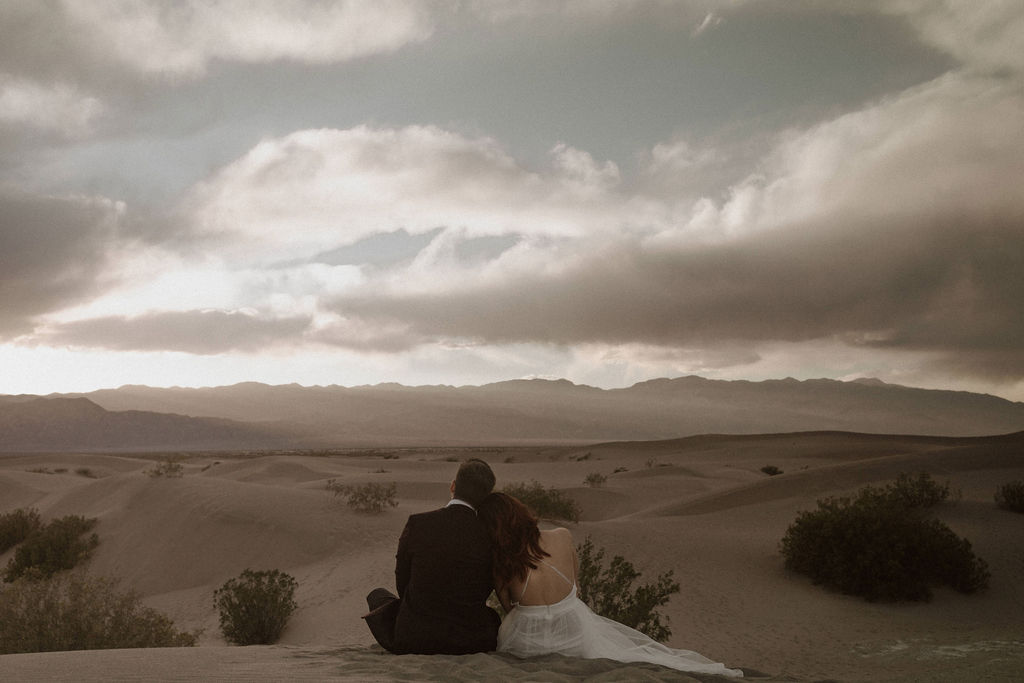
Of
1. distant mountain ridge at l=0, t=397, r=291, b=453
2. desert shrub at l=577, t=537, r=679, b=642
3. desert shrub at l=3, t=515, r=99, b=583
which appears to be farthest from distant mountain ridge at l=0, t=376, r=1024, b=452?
desert shrub at l=577, t=537, r=679, b=642

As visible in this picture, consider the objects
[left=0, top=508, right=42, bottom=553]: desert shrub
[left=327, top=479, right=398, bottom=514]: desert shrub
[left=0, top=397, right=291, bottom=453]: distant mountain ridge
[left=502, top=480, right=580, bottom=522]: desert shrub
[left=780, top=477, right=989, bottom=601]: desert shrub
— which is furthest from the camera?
[left=0, top=397, right=291, bottom=453]: distant mountain ridge

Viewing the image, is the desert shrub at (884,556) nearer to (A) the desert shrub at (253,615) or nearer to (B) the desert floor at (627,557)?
(B) the desert floor at (627,557)

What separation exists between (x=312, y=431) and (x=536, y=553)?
441ft

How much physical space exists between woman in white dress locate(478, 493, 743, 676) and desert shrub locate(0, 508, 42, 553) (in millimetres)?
18065

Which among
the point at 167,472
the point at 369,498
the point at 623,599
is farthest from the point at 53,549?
the point at 623,599

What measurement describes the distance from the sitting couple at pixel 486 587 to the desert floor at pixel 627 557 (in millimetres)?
200

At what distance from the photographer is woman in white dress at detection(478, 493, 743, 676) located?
5032 millimetres

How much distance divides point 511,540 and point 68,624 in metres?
5.96

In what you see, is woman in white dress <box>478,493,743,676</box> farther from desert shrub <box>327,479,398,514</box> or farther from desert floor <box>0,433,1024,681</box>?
desert shrub <box>327,479,398,514</box>

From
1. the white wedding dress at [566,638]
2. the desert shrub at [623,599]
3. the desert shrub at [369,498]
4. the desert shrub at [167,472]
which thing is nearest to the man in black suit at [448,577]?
the white wedding dress at [566,638]

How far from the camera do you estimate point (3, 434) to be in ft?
327

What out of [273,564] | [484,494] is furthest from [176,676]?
[273,564]

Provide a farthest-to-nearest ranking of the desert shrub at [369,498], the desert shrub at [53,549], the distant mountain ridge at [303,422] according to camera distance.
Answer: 1. the distant mountain ridge at [303,422]
2. the desert shrub at [369,498]
3. the desert shrub at [53,549]

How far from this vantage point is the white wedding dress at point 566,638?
17.0 feet
